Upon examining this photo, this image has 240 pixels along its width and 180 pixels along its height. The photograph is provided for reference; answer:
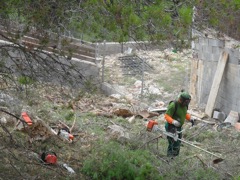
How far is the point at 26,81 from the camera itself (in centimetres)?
723

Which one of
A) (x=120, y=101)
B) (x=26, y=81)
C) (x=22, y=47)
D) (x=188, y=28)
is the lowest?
(x=120, y=101)

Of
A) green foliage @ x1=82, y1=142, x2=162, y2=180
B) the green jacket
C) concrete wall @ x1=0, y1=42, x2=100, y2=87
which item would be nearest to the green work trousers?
the green jacket

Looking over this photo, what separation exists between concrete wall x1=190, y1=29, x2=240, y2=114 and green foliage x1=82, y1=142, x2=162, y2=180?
389cm

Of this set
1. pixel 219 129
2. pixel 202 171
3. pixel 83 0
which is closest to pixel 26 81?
pixel 83 0

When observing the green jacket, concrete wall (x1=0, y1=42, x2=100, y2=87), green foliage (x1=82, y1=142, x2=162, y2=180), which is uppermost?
concrete wall (x1=0, y1=42, x2=100, y2=87)

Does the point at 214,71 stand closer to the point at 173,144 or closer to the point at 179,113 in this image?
the point at 179,113

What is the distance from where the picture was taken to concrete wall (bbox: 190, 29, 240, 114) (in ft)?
42.1

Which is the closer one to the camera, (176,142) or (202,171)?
(202,171)

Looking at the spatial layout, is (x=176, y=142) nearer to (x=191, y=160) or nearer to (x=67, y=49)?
(x=191, y=160)

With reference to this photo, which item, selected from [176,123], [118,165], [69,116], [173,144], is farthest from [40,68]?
[69,116]

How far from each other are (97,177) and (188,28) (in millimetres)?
2894

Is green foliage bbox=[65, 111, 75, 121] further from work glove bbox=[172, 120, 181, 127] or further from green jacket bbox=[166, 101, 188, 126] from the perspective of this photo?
work glove bbox=[172, 120, 181, 127]

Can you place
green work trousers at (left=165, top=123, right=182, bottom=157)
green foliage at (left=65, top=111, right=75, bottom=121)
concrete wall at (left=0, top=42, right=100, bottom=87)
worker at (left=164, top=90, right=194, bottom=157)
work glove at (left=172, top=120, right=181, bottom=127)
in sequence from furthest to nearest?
green foliage at (left=65, top=111, right=75, bottom=121)
green work trousers at (left=165, top=123, right=182, bottom=157)
worker at (left=164, top=90, right=194, bottom=157)
work glove at (left=172, top=120, right=181, bottom=127)
concrete wall at (left=0, top=42, right=100, bottom=87)

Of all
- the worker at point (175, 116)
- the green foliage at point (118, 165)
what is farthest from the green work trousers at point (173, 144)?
the green foliage at point (118, 165)
